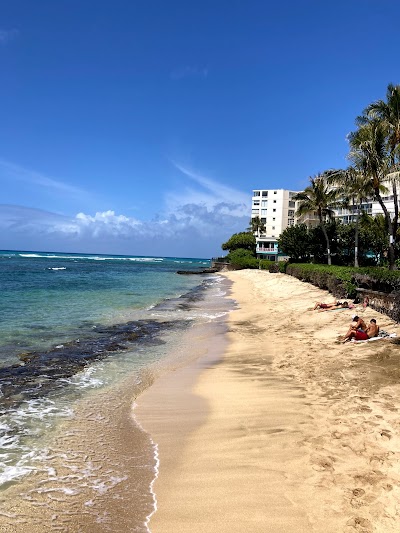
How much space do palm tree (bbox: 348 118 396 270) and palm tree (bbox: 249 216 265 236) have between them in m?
73.8

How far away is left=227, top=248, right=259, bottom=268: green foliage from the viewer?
76556 millimetres

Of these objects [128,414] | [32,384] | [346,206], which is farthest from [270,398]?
[346,206]

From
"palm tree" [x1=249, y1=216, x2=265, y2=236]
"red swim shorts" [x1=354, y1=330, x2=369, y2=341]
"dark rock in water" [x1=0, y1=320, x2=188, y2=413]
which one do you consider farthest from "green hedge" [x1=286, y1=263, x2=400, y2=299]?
"palm tree" [x1=249, y1=216, x2=265, y2=236]

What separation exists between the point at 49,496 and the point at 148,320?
14267 millimetres

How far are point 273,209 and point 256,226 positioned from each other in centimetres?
1042

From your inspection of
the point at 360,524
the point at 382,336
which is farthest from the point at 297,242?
the point at 360,524

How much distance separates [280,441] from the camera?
19.0 feet

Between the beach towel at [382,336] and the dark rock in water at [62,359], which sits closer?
the dark rock in water at [62,359]

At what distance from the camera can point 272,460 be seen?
5.26 metres

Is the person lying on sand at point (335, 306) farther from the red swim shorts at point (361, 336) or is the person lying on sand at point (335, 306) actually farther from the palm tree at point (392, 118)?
the palm tree at point (392, 118)

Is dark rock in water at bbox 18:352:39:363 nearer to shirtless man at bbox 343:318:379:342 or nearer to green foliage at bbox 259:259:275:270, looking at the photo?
shirtless man at bbox 343:318:379:342

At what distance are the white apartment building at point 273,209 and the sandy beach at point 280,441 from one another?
303 feet

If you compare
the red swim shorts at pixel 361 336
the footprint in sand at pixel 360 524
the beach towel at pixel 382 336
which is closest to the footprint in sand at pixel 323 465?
the footprint in sand at pixel 360 524

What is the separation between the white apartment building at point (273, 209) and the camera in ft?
343
